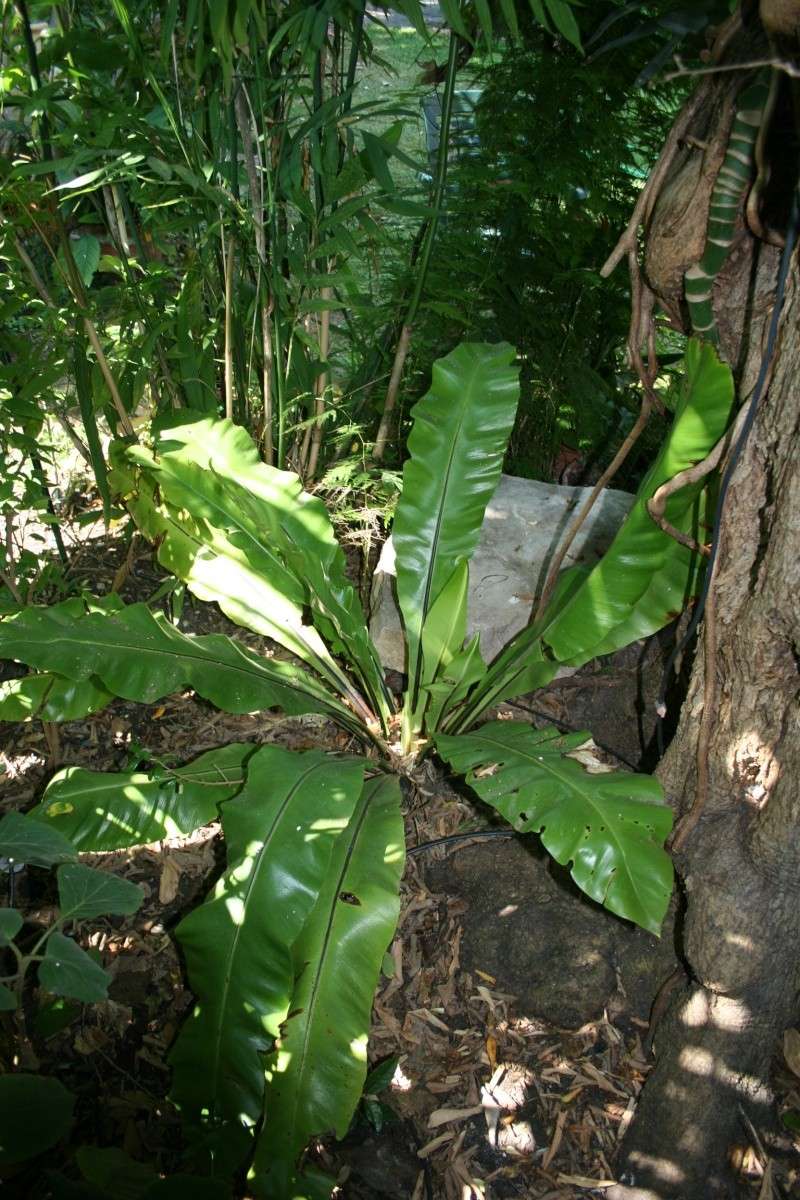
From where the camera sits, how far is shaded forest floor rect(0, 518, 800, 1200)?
6.40 ft

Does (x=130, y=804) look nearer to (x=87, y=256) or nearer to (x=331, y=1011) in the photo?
(x=331, y=1011)

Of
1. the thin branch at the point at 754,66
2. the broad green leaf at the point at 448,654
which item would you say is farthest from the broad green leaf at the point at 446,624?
the thin branch at the point at 754,66

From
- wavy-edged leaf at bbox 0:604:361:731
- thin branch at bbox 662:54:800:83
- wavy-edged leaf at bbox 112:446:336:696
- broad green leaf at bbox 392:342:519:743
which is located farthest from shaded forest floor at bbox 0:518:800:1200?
thin branch at bbox 662:54:800:83

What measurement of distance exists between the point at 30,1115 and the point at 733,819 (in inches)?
57.4

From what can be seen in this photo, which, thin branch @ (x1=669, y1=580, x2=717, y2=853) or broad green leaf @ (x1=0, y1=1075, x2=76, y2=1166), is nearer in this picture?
broad green leaf @ (x1=0, y1=1075, x2=76, y2=1166)

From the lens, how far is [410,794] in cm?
268

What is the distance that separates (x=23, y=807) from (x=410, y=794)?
1.12 meters

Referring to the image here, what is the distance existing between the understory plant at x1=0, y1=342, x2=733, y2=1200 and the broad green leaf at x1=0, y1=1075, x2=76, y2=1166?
394mm

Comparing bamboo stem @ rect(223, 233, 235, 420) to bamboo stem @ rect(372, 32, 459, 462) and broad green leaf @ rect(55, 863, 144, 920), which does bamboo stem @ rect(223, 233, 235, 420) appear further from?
broad green leaf @ rect(55, 863, 144, 920)

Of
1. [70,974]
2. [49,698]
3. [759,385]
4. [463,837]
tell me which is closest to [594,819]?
[463,837]

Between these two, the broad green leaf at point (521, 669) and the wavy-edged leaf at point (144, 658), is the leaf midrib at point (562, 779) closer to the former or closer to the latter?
the broad green leaf at point (521, 669)

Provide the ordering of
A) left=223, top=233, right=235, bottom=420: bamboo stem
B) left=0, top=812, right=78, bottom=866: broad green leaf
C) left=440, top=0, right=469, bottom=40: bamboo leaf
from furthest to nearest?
1. left=223, top=233, right=235, bottom=420: bamboo stem
2. left=440, top=0, right=469, bottom=40: bamboo leaf
3. left=0, top=812, right=78, bottom=866: broad green leaf

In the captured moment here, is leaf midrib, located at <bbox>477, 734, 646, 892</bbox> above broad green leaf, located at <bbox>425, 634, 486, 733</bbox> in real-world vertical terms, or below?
above

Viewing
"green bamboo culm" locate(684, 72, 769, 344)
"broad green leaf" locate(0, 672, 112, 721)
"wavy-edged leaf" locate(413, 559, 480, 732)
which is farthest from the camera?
"wavy-edged leaf" locate(413, 559, 480, 732)
